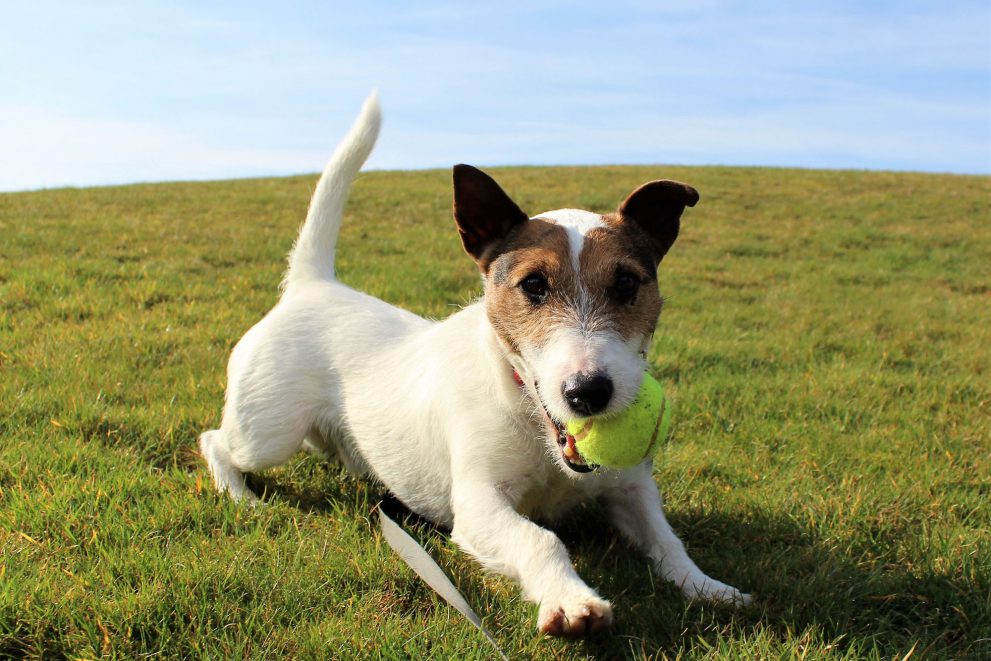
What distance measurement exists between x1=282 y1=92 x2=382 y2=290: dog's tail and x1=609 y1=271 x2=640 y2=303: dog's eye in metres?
2.20

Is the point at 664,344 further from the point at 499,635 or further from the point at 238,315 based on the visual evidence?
the point at 499,635

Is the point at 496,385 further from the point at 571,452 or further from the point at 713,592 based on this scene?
the point at 713,592

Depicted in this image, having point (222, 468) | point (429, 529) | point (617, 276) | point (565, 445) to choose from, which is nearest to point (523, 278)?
point (617, 276)

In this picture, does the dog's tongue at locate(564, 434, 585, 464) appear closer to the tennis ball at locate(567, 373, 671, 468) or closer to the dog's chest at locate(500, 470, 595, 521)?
the tennis ball at locate(567, 373, 671, 468)

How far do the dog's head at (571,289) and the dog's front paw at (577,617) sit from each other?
63cm

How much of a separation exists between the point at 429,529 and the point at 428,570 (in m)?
0.73

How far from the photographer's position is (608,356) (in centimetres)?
291

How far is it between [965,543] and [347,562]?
114 inches

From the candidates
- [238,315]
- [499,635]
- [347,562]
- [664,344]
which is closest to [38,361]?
[238,315]

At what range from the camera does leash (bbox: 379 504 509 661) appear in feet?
9.82

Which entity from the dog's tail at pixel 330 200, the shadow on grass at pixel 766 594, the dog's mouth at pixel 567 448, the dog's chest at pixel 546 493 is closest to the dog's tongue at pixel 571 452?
the dog's mouth at pixel 567 448

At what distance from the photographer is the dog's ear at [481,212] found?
354cm

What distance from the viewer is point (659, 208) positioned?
3719mm

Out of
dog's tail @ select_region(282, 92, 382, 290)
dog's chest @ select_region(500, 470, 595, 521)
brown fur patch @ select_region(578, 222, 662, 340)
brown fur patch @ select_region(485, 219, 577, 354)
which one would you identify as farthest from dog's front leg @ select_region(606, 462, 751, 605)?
dog's tail @ select_region(282, 92, 382, 290)
